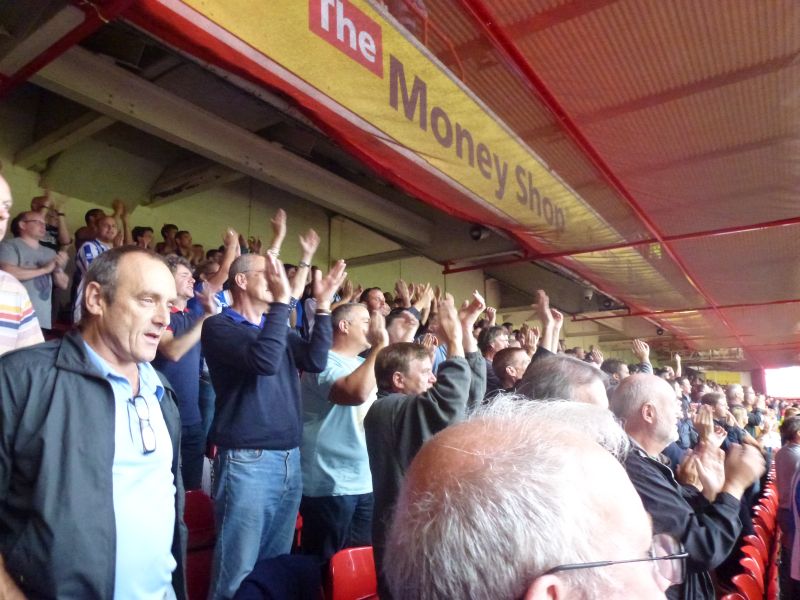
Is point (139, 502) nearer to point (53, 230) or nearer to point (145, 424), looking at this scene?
point (145, 424)

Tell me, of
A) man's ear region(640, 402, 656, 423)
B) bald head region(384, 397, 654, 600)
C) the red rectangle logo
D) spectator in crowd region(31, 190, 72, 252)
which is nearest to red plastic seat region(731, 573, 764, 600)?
man's ear region(640, 402, 656, 423)

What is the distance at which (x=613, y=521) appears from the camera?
0.66m

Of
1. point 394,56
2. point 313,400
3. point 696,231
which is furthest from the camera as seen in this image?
point 696,231

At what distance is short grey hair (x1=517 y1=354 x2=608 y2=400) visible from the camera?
1.87 meters

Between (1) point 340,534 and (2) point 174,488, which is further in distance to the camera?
(1) point 340,534

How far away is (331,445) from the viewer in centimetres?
249

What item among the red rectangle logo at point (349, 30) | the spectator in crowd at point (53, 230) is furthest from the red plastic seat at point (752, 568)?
the spectator in crowd at point (53, 230)

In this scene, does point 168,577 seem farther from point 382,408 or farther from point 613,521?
point 613,521

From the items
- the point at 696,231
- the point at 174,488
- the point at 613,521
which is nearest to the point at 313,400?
the point at 174,488

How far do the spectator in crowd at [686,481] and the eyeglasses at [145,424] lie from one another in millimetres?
1398

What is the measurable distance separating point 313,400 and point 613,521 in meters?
2.07

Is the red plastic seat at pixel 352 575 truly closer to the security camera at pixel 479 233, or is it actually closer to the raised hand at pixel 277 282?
the raised hand at pixel 277 282

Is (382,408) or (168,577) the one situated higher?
(382,408)

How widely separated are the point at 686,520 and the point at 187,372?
95.3 inches
